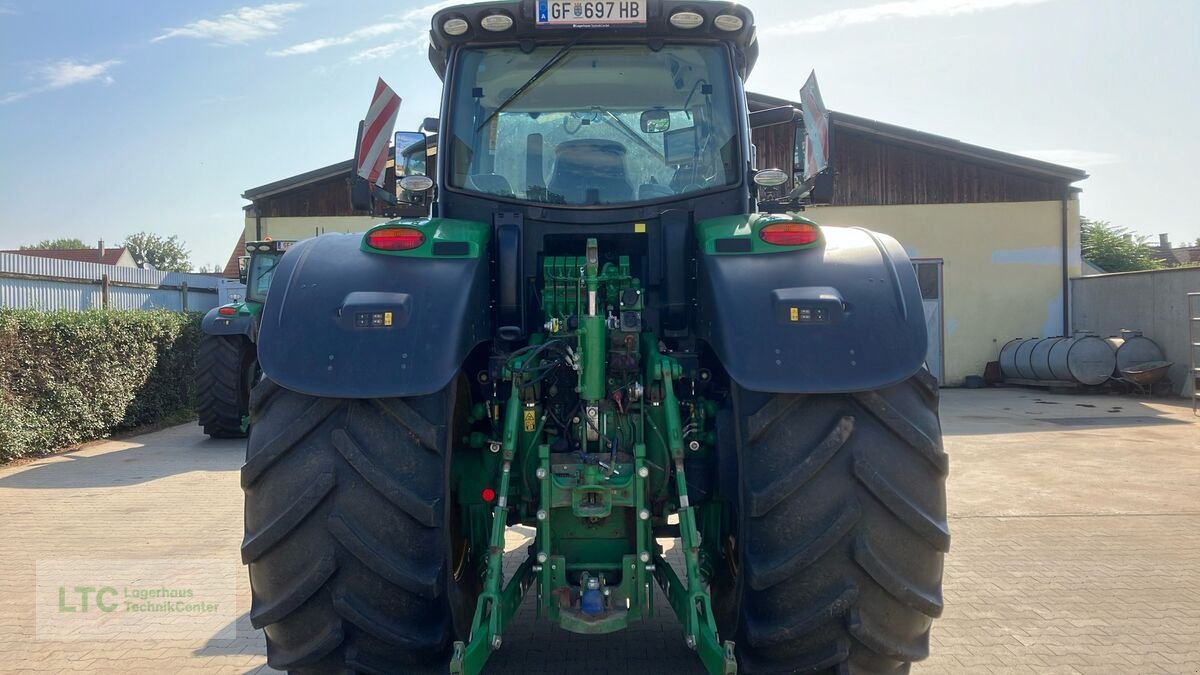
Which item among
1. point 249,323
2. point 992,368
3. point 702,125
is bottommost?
point 992,368

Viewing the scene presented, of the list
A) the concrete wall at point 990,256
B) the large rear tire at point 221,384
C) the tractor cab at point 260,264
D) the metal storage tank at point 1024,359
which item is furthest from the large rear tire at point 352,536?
the metal storage tank at point 1024,359

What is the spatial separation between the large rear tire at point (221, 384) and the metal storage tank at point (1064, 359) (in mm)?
13984

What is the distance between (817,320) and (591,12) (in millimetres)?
1642

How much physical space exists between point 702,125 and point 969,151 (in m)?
16.2

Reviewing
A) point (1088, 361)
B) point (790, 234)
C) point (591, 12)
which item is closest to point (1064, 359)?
point (1088, 361)

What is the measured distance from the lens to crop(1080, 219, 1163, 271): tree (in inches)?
1355

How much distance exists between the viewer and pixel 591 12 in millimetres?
3443

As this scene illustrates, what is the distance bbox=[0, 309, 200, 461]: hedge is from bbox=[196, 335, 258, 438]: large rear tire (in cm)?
147

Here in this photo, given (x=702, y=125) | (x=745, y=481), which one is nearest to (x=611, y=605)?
(x=745, y=481)

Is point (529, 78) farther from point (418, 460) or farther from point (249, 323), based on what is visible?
point (249, 323)

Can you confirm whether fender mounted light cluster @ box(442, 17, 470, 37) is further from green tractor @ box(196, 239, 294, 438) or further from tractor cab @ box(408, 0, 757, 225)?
green tractor @ box(196, 239, 294, 438)

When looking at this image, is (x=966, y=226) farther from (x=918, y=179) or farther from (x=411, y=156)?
(x=411, y=156)

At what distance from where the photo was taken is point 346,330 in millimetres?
2689

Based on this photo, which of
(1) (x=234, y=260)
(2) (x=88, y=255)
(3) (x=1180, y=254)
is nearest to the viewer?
(1) (x=234, y=260)
